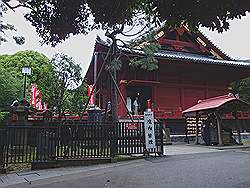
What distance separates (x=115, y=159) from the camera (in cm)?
973

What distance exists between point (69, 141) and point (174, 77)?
596 inches

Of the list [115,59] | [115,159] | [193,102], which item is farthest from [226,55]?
[115,159]

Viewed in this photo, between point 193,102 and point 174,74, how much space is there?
2.84 m

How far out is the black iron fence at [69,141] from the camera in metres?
8.83

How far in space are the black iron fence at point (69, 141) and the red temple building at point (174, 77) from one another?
951 cm

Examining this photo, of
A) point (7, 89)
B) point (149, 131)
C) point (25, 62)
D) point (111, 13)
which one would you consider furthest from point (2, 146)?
point (25, 62)

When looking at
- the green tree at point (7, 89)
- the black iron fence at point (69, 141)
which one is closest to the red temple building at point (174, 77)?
the green tree at point (7, 89)

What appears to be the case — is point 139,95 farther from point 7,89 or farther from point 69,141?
point 69,141

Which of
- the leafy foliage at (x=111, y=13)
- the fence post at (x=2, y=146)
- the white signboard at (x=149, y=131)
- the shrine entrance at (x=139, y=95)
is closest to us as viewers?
the leafy foliage at (x=111, y=13)

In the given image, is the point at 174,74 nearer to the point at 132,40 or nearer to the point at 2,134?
the point at 132,40

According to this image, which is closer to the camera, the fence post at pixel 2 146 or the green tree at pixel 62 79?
the fence post at pixel 2 146

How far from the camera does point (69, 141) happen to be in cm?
939

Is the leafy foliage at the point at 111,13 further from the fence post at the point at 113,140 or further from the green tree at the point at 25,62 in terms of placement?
the green tree at the point at 25,62

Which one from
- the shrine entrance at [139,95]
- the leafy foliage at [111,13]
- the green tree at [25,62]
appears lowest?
the leafy foliage at [111,13]
